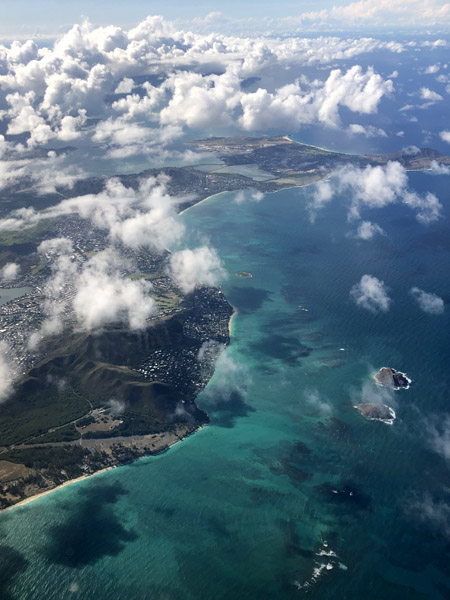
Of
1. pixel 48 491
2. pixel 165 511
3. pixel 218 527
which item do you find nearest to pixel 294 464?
pixel 218 527

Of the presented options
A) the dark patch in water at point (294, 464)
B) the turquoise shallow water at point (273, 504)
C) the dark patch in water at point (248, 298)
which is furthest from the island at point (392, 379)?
the dark patch in water at point (248, 298)

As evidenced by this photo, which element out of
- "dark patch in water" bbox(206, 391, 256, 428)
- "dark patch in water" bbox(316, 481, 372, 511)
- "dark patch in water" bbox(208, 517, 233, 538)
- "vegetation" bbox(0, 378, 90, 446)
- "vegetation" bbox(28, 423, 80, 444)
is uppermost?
"dark patch in water" bbox(316, 481, 372, 511)

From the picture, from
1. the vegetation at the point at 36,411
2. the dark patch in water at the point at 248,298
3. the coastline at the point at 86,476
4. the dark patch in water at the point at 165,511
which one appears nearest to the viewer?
the dark patch in water at the point at 165,511

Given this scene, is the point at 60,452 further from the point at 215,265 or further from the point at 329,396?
the point at 215,265

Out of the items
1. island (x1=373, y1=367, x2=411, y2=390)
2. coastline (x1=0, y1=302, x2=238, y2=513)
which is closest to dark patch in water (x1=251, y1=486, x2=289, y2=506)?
coastline (x1=0, y1=302, x2=238, y2=513)

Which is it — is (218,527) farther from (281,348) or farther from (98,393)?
(281,348)

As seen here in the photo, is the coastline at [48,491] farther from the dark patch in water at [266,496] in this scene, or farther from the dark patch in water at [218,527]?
the dark patch in water at [266,496]

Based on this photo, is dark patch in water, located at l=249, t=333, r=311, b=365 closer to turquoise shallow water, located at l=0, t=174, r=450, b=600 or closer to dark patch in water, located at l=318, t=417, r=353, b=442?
turquoise shallow water, located at l=0, t=174, r=450, b=600
